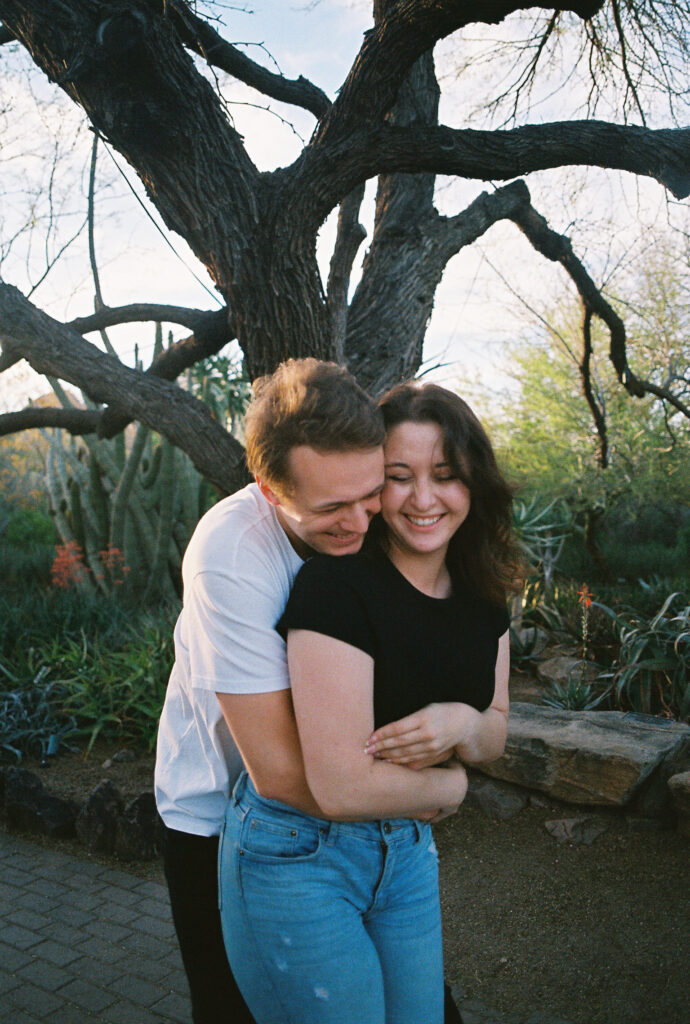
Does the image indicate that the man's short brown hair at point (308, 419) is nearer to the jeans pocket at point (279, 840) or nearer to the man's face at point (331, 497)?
the man's face at point (331, 497)

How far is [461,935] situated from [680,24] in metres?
4.72

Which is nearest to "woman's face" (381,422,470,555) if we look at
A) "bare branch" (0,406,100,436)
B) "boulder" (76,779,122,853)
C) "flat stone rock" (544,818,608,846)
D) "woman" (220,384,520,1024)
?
"woman" (220,384,520,1024)

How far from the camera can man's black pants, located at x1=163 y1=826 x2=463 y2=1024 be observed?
1.88 meters

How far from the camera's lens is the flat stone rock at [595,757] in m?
4.08

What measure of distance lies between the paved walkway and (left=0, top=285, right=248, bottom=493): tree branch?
2136 millimetres

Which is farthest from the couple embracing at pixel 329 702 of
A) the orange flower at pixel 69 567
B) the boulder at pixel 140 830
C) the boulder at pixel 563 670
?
the orange flower at pixel 69 567

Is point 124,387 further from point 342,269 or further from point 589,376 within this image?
point 589,376

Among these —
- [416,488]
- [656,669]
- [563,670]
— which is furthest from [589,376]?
[416,488]

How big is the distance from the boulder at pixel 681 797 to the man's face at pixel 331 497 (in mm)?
2826

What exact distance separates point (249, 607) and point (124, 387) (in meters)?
3.40

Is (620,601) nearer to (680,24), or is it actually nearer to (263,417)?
(680,24)

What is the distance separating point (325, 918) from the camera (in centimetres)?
161

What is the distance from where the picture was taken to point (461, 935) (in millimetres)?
3602

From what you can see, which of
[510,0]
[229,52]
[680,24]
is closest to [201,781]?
[510,0]
